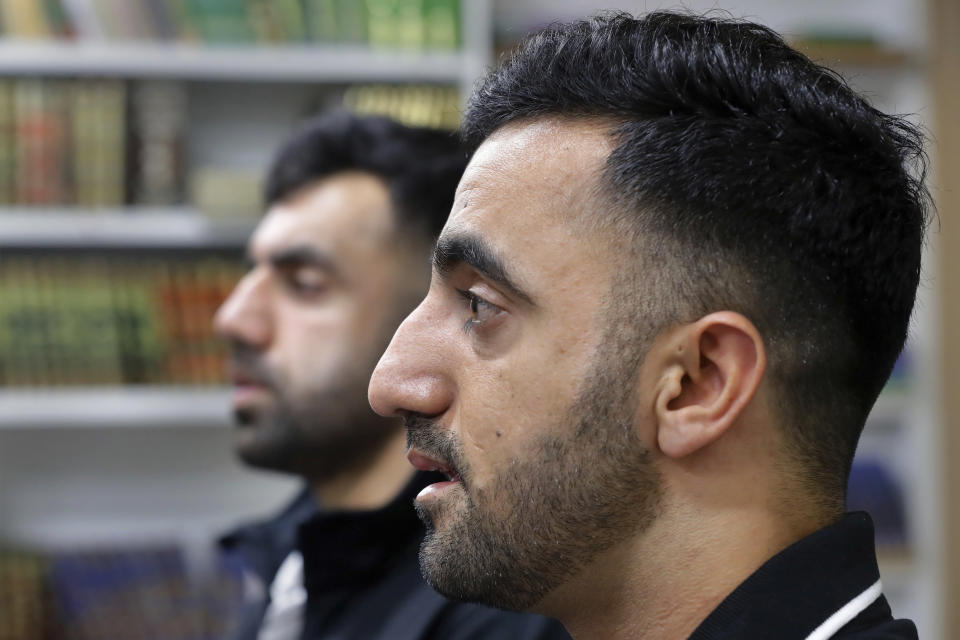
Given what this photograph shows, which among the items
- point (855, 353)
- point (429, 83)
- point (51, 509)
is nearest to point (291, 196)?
point (429, 83)

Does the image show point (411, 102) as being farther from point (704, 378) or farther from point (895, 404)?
point (704, 378)

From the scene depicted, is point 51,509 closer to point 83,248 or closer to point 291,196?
point 83,248

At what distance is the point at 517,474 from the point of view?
0.73m

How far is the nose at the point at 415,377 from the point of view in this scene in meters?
0.76

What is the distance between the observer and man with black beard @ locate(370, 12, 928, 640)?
0.70 m

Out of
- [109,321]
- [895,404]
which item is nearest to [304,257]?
[109,321]

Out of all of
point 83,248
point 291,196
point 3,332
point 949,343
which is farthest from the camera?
point 949,343

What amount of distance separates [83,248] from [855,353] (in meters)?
1.97

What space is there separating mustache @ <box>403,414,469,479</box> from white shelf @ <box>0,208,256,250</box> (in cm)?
153

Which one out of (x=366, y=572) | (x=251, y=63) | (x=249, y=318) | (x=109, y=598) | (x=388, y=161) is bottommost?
(x=109, y=598)

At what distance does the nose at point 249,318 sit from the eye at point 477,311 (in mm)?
812

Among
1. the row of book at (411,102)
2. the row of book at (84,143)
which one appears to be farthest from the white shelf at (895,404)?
the row of book at (84,143)

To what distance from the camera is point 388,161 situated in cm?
156

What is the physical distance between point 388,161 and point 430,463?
86 cm
